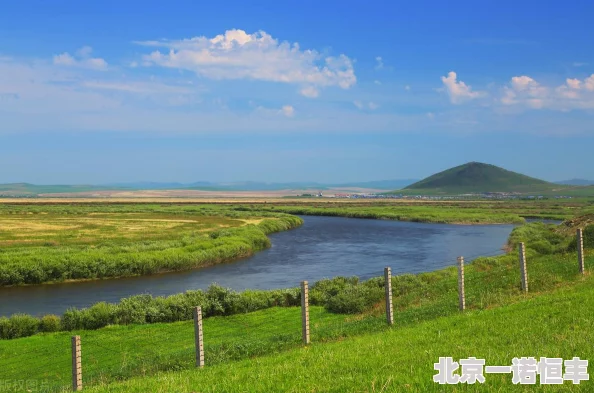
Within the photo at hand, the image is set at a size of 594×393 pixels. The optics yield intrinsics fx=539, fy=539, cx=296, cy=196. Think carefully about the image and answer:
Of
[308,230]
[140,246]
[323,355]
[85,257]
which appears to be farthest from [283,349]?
[308,230]

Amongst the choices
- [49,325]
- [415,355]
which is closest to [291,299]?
[49,325]

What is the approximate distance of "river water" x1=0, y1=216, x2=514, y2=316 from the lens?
111ft

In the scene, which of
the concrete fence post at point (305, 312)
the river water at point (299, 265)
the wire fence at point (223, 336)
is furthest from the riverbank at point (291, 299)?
the river water at point (299, 265)

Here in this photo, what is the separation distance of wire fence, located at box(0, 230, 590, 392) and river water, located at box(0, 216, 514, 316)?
10272 mm

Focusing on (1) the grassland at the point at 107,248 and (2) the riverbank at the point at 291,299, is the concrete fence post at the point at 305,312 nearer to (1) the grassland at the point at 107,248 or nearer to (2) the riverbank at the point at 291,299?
(2) the riverbank at the point at 291,299

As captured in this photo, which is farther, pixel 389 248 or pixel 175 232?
pixel 175 232

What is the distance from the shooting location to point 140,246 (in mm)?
48562

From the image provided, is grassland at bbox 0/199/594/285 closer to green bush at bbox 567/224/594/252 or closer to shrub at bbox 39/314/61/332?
shrub at bbox 39/314/61/332

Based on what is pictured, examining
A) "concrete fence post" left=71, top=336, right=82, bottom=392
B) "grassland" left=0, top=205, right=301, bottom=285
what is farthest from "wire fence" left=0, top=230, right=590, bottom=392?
"grassland" left=0, top=205, right=301, bottom=285

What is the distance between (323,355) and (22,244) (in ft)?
154

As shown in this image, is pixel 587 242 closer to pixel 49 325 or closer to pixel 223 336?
pixel 223 336

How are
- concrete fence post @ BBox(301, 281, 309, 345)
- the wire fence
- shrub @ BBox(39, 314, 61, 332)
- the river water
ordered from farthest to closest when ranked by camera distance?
the river water < shrub @ BBox(39, 314, 61, 332) < the wire fence < concrete fence post @ BBox(301, 281, 309, 345)

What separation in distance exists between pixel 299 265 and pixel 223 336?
25.3 meters

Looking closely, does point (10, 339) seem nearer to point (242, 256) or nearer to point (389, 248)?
point (242, 256)
